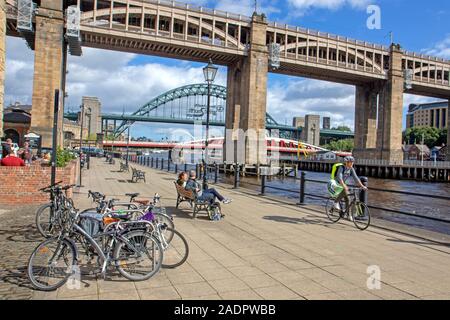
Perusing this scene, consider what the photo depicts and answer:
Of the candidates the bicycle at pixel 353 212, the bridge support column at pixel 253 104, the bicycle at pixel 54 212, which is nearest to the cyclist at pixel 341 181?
the bicycle at pixel 353 212

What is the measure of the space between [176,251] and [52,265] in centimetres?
214

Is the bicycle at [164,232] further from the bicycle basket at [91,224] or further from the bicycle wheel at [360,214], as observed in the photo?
the bicycle wheel at [360,214]

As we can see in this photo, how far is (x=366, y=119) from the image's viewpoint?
249ft

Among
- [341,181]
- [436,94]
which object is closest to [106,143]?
[436,94]

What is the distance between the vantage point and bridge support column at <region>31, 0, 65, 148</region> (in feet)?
140

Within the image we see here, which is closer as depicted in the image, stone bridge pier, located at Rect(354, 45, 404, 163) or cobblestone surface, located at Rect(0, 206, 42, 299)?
cobblestone surface, located at Rect(0, 206, 42, 299)

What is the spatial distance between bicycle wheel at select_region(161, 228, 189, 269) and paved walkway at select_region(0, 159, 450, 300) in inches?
6.2

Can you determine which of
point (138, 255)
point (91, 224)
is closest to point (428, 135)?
point (138, 255)

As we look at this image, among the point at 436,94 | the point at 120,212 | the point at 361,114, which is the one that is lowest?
the point at 120,212

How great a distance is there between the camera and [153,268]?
5125 millimetres

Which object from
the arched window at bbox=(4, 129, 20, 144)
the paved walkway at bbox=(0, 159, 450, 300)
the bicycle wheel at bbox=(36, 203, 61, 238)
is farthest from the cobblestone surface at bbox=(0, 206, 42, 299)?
the arched window at bbox=(4, 129, 20, 144)

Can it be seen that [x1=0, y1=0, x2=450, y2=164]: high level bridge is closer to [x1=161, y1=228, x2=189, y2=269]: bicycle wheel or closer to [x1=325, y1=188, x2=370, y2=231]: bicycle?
[x1=325, y1=188, x2=370, y2=231]: bicycle
